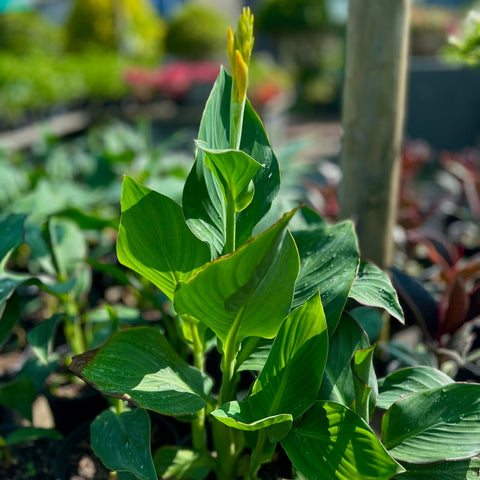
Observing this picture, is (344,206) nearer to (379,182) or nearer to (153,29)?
(379,182)

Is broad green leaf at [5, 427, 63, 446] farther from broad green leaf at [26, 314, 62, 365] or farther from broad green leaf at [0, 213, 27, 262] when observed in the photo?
broad green leaf at [0, 213, 27, 262]

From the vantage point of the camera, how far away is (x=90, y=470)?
1.29m

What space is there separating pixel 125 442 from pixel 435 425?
0.55 metres

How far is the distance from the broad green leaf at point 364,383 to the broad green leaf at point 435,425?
36mm

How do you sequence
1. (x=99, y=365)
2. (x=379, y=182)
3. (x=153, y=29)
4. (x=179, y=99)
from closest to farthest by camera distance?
1. (x=99, y=365)
2. (x=379, y=182)
3. (x=179, y=99)
4. (x=153, y=29)

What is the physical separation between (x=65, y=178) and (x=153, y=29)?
10046 mm

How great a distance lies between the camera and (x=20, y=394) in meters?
1.32

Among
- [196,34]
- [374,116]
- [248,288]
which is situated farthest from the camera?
[196,34]

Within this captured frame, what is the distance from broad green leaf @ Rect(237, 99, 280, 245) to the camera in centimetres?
103

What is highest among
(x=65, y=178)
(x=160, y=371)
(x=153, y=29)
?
(x=153, y=29)

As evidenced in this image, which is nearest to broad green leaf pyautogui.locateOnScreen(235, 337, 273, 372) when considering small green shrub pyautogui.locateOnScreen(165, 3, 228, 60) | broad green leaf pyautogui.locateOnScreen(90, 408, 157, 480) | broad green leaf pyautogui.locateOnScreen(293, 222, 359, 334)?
broad green leaf pyautogui.locateOnScreen(293, 222, 359, 334)

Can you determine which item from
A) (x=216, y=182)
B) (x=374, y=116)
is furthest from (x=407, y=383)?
(x=374, y=116)

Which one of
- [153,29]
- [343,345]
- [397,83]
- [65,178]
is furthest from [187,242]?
[153,29]

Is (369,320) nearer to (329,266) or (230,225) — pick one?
(329,266)
